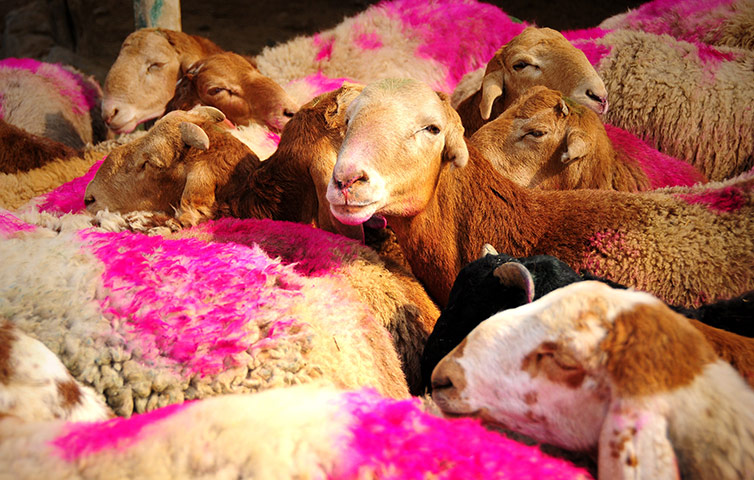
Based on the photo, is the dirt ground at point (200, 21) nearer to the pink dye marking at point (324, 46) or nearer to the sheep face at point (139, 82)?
the pink dye marking at point (324, 46)

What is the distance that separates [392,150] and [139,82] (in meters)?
3.28

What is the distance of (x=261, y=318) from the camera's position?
1.98m

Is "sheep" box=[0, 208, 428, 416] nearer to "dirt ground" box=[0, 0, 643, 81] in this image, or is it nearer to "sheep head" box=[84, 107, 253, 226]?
"sheep head" box=[84, 107, 253, 226]

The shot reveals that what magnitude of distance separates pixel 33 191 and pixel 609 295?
3406 mm

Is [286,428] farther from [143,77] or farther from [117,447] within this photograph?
[143,77]

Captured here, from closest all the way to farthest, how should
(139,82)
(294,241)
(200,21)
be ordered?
(294,241) → (139,82) → (200,21)

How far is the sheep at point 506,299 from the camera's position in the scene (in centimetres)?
196

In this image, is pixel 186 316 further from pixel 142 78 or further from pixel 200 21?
pixel 200 21

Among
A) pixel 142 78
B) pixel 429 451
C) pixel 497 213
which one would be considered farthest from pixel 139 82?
pixel 429 451

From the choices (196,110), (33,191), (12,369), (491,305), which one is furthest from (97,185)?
(491,305)

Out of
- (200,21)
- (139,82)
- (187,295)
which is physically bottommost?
(200,21)

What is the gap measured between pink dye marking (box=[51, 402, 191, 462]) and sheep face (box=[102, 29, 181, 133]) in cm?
404

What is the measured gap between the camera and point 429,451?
55.6 inches

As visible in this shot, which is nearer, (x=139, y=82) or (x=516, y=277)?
(x=516, y=277)
